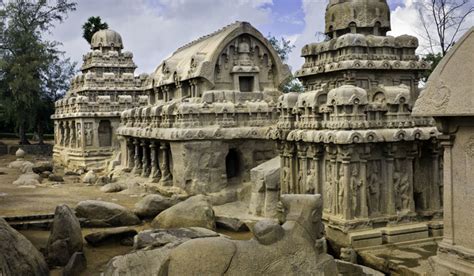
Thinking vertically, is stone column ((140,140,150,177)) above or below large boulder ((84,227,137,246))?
above

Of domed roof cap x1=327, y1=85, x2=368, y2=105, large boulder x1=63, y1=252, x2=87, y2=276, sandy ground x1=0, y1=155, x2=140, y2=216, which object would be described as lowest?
large boulder x1=63, y1=252, x2=87, y2=276

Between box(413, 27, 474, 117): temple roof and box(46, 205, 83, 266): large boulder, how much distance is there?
25.4ft

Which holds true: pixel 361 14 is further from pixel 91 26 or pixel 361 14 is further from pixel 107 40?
pixel 91 26

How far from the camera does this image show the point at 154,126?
22484 mm

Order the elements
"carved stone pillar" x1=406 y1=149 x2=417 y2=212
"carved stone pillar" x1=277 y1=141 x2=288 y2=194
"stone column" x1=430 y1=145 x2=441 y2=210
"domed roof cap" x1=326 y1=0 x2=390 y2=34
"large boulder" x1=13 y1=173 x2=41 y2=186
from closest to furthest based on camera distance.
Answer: "carved stone pillar" x1=406 y1=149 x2=417 y2=212 → "stone column" x1=430 y1=145 x2=441 y2=210 → "carved stone pillar" x1=277 y1=141 x2=288 y2=194 → "domed roof cap" x1=326 y1=0 x2=390 y2=34 → "large boulder" x1=13 y1=173 x2=41 y2=186

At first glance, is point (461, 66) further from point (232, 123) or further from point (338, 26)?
point (232, 123)

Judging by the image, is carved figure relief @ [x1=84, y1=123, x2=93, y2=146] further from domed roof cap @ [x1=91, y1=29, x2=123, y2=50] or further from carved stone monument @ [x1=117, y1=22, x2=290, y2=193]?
carved stone monument @ [x1=117, y1=22, x2=290, y2=193]

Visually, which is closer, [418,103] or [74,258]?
[418,103]

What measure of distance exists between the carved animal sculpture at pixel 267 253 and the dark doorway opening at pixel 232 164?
12920 millimetres

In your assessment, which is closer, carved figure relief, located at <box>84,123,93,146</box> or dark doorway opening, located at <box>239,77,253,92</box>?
dark doorway opening, located at <box>239,77,253,92</box>

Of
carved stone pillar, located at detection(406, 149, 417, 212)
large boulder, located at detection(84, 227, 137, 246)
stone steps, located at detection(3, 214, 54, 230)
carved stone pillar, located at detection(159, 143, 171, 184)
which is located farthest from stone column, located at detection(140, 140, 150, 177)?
carved stone pillar, located at detection(406, 149, 417, 212)

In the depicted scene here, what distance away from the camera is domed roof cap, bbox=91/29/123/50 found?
34.7 meters

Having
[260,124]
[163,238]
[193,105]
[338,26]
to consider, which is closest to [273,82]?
[260,124]

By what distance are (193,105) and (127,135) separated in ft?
24.1
